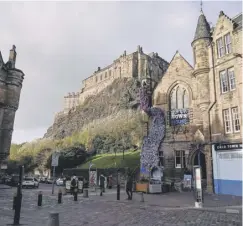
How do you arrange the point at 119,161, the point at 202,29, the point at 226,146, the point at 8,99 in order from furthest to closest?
1. the point at 119,161
2. the point at 202,29
3. the point at 8,99
4. the point at 226,146

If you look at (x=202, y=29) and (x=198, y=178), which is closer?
(x=198, y=178)

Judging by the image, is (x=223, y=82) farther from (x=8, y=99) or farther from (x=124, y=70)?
(x=124, y=70)

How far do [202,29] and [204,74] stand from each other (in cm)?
505

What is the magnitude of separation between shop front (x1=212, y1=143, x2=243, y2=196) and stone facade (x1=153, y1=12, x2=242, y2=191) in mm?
653

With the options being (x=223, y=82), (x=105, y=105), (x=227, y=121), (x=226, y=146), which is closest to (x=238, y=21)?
(x=223, y=82)

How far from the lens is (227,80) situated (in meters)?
23.2

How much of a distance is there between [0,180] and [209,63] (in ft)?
113

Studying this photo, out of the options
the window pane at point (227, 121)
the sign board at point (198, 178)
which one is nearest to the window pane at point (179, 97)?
the window pane at point (227, 121)

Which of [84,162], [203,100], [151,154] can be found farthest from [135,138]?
[203,100]

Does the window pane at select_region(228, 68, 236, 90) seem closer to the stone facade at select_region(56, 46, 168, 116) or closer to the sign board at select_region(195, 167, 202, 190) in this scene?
the sign board at select_region(195, 167, 202, 190)

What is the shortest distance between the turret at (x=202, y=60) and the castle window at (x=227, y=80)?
5.30 feet

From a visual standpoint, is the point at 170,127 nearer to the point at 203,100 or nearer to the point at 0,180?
the point at 203,100

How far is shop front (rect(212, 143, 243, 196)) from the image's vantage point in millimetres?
20938

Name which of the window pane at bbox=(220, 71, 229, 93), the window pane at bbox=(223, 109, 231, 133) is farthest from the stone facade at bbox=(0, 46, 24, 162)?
the window pane at bbox=(223, 109, 231, 133)
